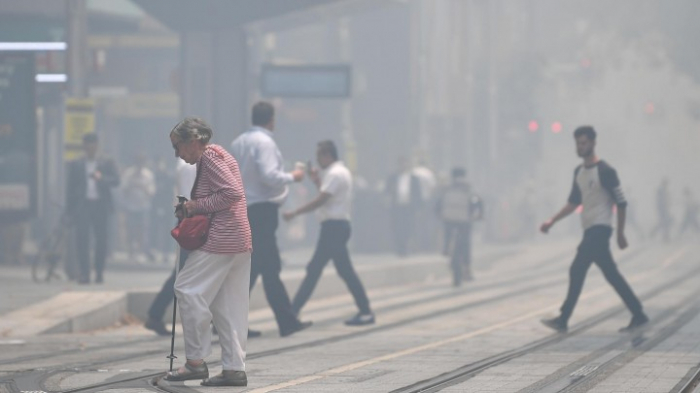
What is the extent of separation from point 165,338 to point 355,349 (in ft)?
6.24

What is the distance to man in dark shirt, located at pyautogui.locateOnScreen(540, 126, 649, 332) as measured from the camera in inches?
557

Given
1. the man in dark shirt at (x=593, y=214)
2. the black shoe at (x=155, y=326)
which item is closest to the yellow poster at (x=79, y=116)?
the black shoe at (x=155, y=326)

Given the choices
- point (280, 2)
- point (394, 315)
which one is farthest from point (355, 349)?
point (280, 2)

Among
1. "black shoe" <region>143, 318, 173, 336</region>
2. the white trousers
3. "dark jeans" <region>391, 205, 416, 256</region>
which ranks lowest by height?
"dark jeans" <region>391, 205, 416, 256</region>

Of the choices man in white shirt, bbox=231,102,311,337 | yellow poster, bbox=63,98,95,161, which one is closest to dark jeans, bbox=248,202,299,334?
man in white shirt, bbox=231,102,311,337

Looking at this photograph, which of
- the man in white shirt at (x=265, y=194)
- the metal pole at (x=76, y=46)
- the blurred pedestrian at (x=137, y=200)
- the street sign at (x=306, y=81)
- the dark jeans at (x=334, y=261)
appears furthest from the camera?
the blurred pedestrian at (x=137, y=200)

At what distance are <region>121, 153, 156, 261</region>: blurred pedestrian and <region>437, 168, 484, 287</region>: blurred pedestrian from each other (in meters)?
4.99

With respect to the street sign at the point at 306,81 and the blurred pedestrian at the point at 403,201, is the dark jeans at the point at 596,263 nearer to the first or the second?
the street sign at the point at 306,81

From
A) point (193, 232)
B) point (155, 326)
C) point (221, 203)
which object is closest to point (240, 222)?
point (221, 203)

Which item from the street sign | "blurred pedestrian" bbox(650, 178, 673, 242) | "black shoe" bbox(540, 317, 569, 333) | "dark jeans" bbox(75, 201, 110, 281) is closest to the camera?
"black shoe" bbox(540, 317, 569, 333)

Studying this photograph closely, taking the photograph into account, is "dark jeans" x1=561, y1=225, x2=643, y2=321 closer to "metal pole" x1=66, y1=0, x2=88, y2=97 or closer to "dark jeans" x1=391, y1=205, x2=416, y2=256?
"metal pole" x1=66, y1=0, x2=88, y2=97

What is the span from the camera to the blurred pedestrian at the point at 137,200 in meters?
26.1

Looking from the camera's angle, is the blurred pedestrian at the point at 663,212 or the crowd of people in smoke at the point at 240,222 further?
the blurred pedestrian at the point at 663,212

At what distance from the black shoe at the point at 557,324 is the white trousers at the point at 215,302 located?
4856 millimetres
